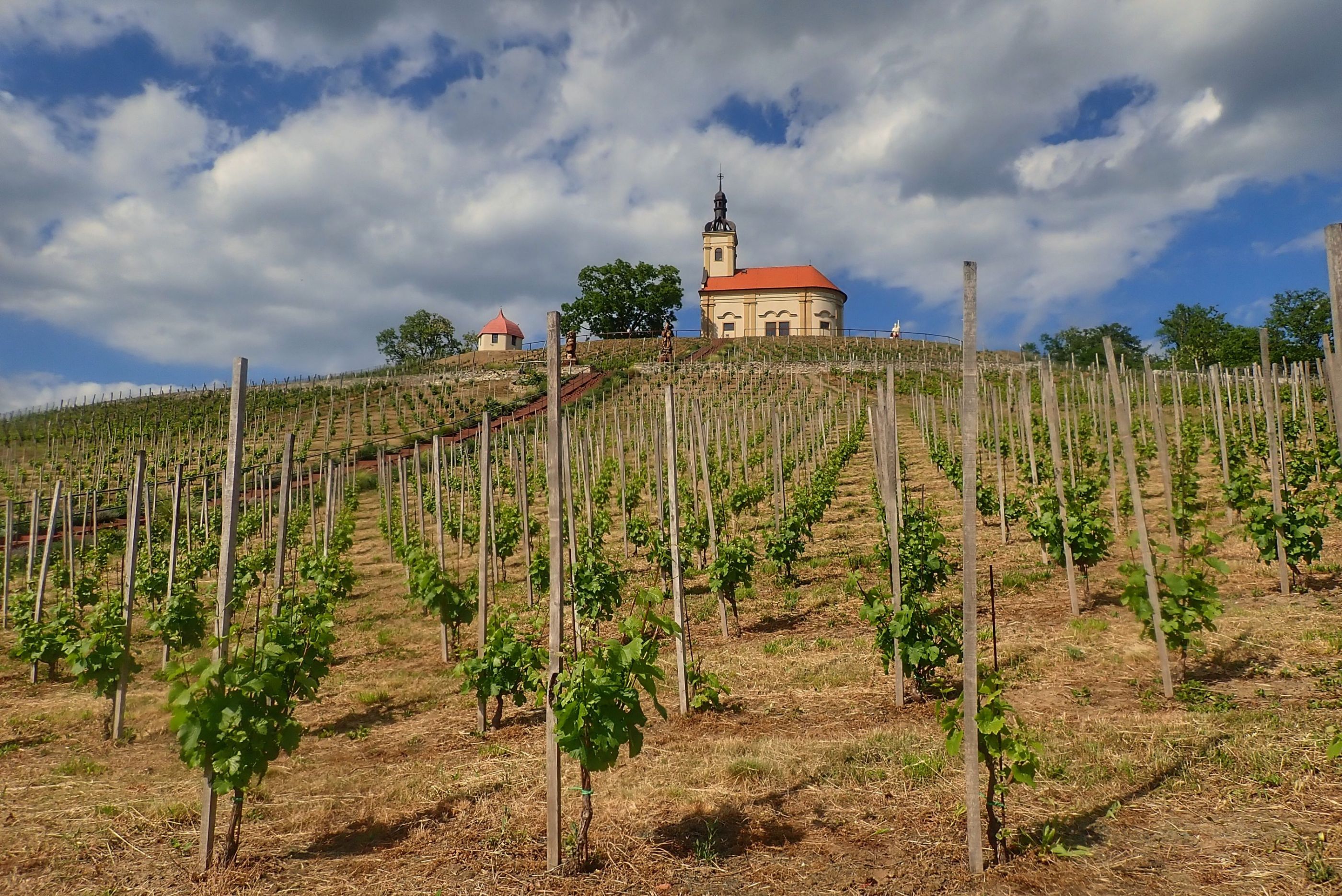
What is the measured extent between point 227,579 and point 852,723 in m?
4.59

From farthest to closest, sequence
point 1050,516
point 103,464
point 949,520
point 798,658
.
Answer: point 103,464 → point 949,520 → point 1050,516 → point 798,658

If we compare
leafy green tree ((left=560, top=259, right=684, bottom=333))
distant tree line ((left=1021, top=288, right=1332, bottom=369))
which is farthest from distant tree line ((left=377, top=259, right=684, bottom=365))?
distant tree line ((left=1021, top=288, right=1332, bottom=369))

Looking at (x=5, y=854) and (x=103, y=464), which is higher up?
(x=103, y=464)

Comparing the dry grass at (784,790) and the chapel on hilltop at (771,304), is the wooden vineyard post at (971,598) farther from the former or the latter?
the chapel on hilltop at (771,304)

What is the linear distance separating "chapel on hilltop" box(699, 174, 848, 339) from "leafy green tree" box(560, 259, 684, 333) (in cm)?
644

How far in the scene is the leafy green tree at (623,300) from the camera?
63.4 metres

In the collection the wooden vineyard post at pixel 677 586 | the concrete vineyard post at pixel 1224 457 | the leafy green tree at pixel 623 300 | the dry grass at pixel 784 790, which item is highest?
the leafy green tree at pixel 623 300

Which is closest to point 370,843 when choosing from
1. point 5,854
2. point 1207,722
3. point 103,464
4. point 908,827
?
point 5,854

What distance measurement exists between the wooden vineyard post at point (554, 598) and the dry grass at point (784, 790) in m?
0.25

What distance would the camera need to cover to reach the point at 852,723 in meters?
5.89

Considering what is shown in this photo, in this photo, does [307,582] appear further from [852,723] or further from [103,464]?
[103,464]

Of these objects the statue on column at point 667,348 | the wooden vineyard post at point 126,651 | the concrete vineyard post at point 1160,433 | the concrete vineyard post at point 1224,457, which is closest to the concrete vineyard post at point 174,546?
the wooden vineyard post at point 126,651

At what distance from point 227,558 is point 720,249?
245 ft

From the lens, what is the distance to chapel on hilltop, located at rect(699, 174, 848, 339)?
69000mm
